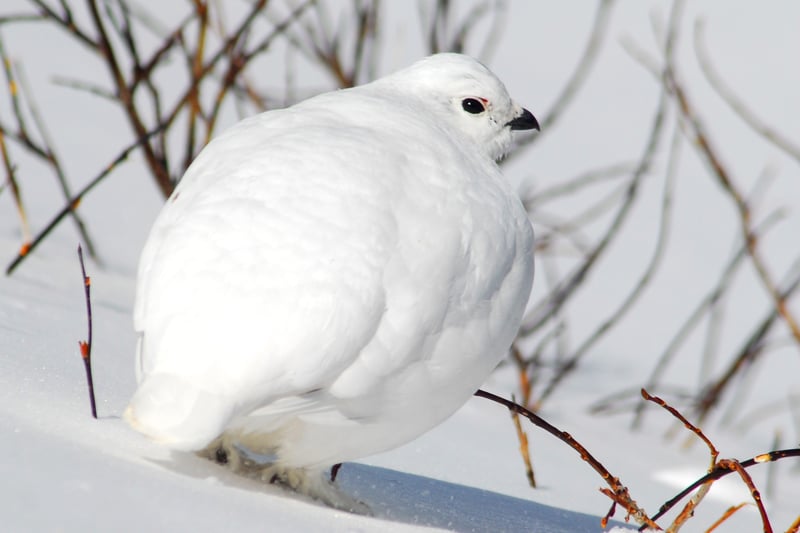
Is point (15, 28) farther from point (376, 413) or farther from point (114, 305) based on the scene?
point (376, 413)

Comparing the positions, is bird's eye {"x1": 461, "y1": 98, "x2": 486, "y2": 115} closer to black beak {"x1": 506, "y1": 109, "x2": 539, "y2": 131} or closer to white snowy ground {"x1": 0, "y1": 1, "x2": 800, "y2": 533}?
black beak {"x1": 506, "y1": 109, "x2": 539, "y2": 131}

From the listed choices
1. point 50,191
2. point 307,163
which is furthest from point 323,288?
point 50,191

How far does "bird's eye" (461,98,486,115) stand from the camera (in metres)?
2.83

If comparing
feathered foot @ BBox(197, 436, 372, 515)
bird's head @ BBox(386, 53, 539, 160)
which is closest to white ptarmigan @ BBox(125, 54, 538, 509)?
feathered foot @ BBox(197, 436, 372, 515)

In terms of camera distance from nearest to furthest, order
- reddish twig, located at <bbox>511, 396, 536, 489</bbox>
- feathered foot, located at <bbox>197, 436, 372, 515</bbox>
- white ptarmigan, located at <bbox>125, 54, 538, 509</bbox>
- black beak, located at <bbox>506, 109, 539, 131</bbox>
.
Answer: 1. white ptarmigan, located at <bbox>125, 54, 538, 509</bbox>
2. feathered foot, located at <bbox>197, 436, 372, 515</bbox>
3. reddish twig, located at <bbox>511, 396, 536, 489</bbox>
4. black beak, located at <bbox>506, 109, 539, 131</bbox>

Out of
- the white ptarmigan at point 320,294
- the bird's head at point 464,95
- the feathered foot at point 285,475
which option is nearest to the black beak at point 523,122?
the bird's head at point 464,95

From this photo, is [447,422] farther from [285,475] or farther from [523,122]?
[285,475]

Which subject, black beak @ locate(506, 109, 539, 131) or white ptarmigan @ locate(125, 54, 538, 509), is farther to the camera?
black beak @ locate(506, 109, 539, 131)

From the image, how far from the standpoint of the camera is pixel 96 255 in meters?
4.60

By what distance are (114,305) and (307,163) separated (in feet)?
5.92

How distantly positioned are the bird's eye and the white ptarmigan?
19.2 inches

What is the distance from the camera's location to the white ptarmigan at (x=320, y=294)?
184 centimetres

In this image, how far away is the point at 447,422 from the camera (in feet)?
11.9

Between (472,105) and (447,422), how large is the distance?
44.2 inches
